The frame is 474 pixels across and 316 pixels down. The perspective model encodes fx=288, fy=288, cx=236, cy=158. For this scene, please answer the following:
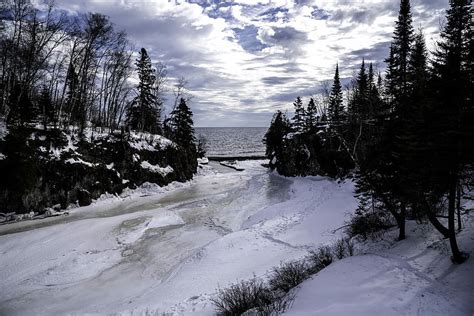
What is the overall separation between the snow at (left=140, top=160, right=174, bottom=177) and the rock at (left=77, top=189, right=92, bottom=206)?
7.87 meters

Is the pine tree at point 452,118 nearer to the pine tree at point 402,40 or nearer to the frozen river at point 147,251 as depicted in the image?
the frozen river at point 147,251

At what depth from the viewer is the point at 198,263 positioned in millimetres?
12680

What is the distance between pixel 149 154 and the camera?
109 ft

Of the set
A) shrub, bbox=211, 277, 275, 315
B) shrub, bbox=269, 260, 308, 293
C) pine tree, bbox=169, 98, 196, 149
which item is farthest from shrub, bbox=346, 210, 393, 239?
pine tree, bbox=169, 98, 196, 149

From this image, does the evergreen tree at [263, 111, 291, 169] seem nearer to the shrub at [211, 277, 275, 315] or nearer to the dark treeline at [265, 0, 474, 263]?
the dark treeline at [265, 0, 474, 263]

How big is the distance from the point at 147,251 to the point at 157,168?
19.2m

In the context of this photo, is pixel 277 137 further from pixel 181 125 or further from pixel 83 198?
pixel 83 198

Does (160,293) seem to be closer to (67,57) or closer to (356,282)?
(356,282)

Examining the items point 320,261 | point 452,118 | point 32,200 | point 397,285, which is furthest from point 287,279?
point 32,200

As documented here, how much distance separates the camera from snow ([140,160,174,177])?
3152 centimetres

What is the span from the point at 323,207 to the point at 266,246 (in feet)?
30.0

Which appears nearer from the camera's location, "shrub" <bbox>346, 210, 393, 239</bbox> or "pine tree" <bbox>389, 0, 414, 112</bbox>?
"shrub" <bbox>346, 210, 393, 239</bbox>

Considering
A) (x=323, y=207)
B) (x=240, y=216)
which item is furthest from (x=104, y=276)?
(x=323, y=207)

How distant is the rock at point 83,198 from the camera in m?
23.3
